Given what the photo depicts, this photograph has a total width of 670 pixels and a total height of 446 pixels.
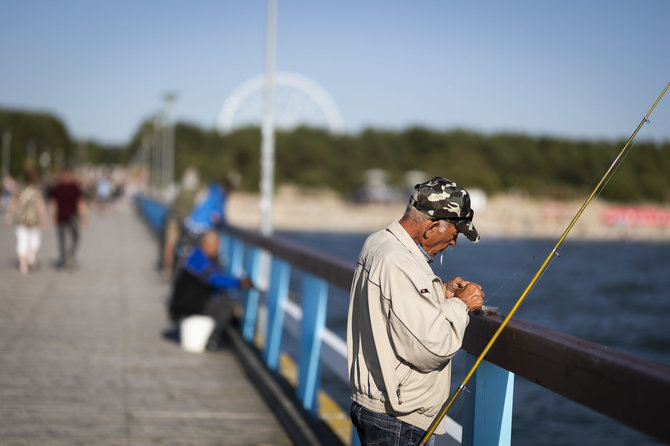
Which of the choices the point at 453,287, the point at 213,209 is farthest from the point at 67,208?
the point at 453,287

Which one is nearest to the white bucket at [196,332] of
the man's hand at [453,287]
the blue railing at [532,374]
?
the blue railing at [532,374]

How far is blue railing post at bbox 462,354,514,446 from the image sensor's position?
10.8ft

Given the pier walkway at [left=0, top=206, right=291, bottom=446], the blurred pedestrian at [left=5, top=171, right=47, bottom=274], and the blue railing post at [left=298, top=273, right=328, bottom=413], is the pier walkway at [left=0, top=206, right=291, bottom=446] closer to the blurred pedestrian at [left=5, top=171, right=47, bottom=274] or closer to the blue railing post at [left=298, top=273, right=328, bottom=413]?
the blue railing post at [left=298, top=273, right=328, bottom=413]

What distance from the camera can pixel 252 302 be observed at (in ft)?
31.4

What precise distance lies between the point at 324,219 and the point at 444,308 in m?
107

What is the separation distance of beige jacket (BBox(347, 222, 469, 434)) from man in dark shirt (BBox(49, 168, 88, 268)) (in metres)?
13.6

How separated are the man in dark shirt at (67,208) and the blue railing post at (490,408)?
13.6 m

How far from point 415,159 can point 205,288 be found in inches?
4656

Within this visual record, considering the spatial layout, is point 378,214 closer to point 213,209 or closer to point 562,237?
point 213,209

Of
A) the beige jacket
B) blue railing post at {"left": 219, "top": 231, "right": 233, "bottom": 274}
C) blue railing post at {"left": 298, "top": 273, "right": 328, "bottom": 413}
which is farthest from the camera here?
blue railing post at {"left": 219, "top": 231, "right": 233, "bottom": 274}

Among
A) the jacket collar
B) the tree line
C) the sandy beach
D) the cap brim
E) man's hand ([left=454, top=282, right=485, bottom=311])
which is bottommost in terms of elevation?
the sandy beach

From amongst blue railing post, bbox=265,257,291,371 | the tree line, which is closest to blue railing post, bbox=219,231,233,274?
blue railing post, bbox=265,257,291,371

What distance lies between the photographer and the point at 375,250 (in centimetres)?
307

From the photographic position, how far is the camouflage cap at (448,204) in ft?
9.79
